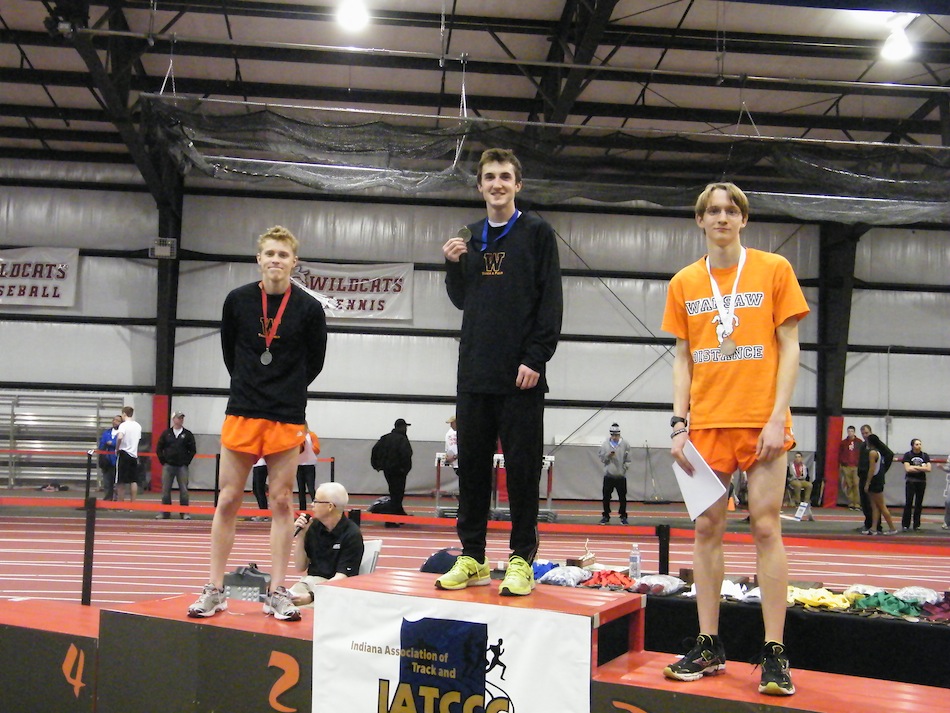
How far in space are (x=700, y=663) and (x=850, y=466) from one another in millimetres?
15331

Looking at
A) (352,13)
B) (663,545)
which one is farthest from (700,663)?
(352,13)

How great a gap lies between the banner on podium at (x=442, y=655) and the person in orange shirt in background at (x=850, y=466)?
49.2 ft

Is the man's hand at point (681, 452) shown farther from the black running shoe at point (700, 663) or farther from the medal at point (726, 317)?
the black running shoe at point (700, 663)

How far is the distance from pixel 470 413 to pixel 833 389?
618 inches

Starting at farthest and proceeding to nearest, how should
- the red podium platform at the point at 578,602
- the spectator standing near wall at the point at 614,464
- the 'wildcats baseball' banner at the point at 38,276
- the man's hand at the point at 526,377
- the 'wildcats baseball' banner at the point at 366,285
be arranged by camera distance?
the 'wildcats baseball' banner at the point at 366,285
the 'wildcats baseball' banner at the point at 38,276
the spectator standing near wall at the point at 614,464
the man's hand at the point at 526,377
the red podium platform at the point at 578,602

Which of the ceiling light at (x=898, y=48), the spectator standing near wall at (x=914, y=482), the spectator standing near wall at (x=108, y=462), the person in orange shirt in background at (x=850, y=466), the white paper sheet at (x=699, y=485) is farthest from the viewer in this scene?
the person in orange shirt in background at (x=850, y=466)

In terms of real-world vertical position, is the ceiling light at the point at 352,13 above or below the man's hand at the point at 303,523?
above

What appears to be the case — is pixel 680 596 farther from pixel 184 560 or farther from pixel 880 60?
pixel 880 60

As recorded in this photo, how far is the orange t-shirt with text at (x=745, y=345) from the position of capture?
3121mm

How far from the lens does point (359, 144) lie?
32.6 ft

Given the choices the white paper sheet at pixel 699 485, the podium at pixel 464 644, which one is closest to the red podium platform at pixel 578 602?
the podium at pixel 464 644

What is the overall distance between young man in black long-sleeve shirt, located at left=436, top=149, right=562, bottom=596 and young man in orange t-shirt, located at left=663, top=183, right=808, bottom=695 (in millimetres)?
596

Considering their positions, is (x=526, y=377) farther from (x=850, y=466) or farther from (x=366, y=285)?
(x=850, y=466)

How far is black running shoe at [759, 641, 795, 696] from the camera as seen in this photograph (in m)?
2.85
